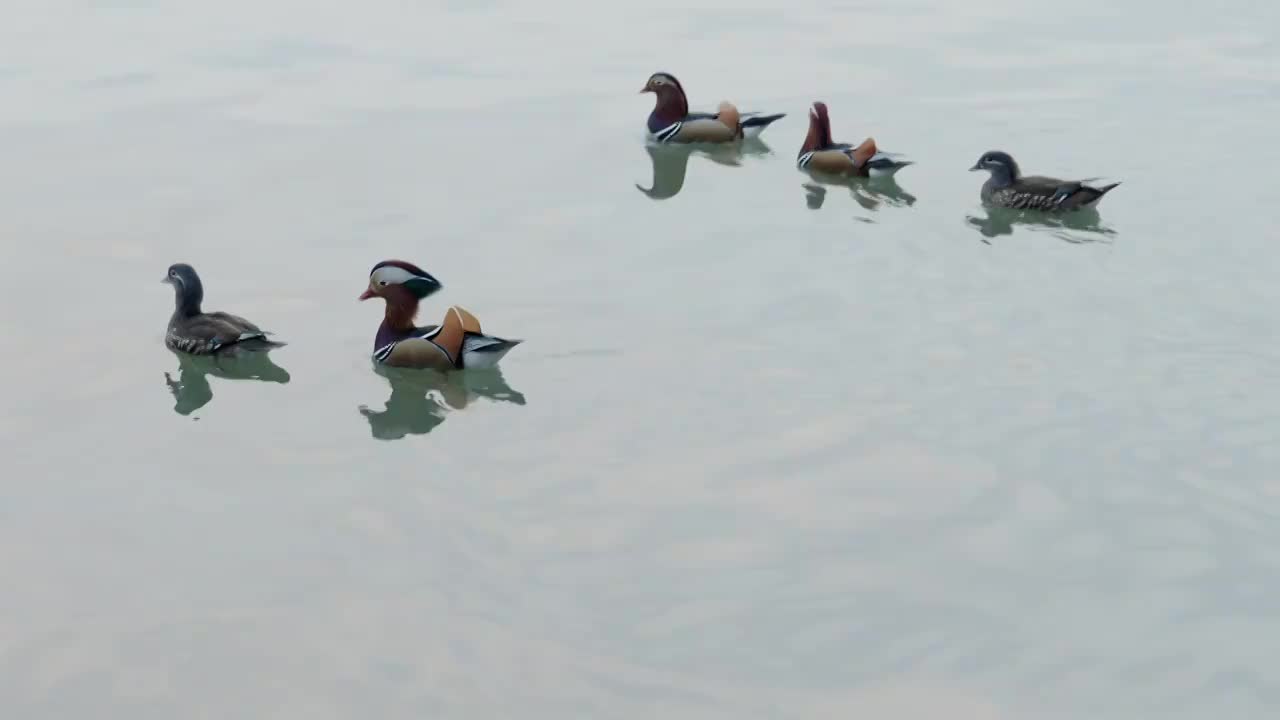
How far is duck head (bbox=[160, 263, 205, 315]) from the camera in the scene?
1472 cm

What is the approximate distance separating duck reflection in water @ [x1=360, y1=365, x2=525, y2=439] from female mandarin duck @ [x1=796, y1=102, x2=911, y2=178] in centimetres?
724

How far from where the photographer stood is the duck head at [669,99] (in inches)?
881

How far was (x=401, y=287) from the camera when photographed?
47.1 ft

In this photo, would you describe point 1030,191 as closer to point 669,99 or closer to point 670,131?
point 670,131

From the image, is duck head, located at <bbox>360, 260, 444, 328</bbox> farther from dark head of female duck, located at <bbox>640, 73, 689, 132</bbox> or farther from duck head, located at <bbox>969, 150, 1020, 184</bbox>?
dark head of female duck, located at <bbox>640, 73, 689, 132</bbox>

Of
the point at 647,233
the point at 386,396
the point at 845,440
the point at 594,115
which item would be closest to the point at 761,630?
the point at 845,440

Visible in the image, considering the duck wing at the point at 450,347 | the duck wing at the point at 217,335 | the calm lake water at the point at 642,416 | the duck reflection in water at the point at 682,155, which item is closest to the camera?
the calm lake water at the point at 642,416

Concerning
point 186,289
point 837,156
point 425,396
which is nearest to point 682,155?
point 837,156

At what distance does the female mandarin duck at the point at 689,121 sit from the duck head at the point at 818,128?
1335 millimetres

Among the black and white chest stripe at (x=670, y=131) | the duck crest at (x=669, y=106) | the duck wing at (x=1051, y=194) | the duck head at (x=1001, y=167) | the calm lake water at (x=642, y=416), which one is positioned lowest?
the calm lake water at (x=642, y=416)

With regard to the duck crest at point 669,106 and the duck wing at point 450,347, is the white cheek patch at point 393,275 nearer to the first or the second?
the duck wing at point 450,347

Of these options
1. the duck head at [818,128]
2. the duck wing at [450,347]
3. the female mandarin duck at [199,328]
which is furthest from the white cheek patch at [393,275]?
the duck head at [818,128]

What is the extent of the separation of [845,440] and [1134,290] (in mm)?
4661

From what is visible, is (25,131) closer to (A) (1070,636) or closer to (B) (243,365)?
(B) (243,365)
